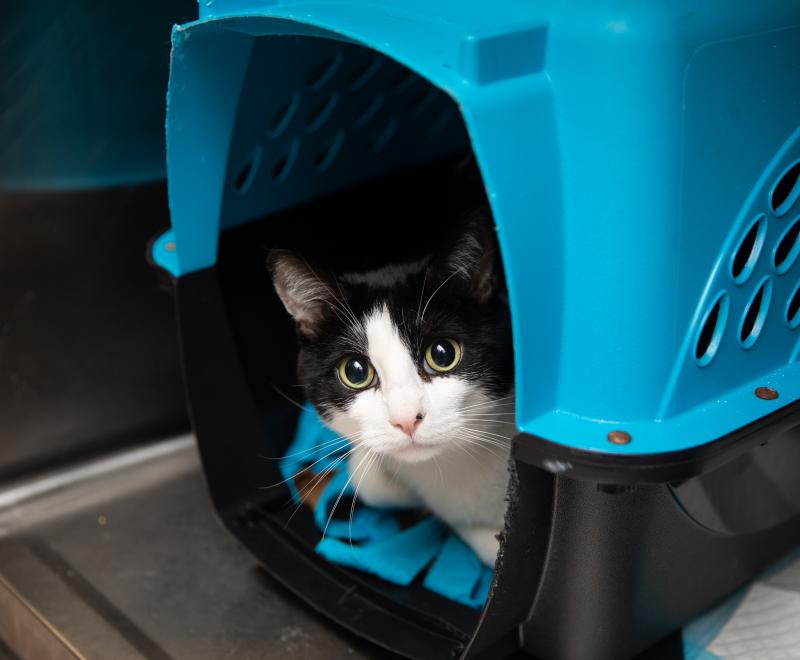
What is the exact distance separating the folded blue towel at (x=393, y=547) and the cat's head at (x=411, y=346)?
0.10 metres

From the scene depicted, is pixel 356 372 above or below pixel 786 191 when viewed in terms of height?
below

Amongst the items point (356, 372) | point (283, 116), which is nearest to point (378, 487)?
point (356, 372)

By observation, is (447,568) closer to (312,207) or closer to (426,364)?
(426,364)

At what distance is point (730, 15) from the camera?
0.73 meters

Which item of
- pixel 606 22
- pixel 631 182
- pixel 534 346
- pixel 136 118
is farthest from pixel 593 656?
pixel 136 118

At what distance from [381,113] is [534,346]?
653 millimetres

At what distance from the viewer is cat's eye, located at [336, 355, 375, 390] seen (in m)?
0.97

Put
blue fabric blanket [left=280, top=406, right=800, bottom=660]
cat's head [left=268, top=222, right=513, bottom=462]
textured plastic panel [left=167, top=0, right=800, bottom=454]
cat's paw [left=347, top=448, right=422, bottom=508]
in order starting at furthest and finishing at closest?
cat's paw [left=347, top=448, right=422, bottom=508]
blue fabric blanket [left=280, top=406, right=800, bottom=660]
cat's head [left=268, top=222, right=513, bottom=462]
textured plastic panel [left=167, top=0, right=800, bottom=454]

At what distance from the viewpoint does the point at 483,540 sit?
107cm

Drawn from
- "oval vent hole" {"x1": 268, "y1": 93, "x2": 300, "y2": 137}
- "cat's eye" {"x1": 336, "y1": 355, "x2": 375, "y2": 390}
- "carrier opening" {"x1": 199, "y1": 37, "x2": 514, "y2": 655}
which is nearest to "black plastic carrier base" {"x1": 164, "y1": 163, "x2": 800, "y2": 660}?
"carrier opening" {"x1": 199, "y1": 37, "x2": 514, "y2": 655}

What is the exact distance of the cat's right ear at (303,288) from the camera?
0.97 m

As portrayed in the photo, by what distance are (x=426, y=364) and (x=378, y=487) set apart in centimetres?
27

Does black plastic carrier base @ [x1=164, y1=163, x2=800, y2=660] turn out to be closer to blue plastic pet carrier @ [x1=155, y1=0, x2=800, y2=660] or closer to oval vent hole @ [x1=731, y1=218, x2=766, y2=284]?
blue plastic pet carrier @ [x1=155, y1=0, x2=800, y2=660]

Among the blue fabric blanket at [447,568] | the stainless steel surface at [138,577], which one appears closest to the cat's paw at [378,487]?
the blue fabric blanket at [447,568]
